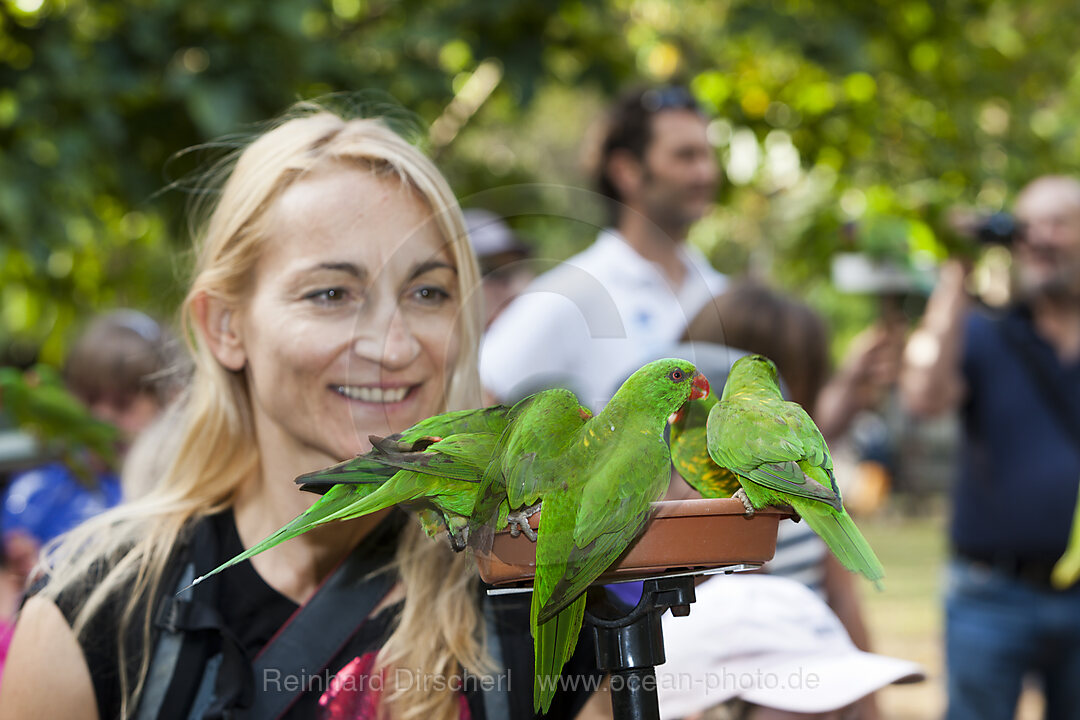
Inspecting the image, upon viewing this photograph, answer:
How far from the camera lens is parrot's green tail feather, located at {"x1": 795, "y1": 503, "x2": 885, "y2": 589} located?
945 mm

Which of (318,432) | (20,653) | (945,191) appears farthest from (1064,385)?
(20,653)

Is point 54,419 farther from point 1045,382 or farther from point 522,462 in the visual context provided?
point 1045,382

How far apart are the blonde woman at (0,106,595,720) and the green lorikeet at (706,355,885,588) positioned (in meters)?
0.48

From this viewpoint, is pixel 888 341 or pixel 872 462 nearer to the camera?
pixel 888 341

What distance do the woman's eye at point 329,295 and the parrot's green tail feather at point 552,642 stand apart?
1.90 feet

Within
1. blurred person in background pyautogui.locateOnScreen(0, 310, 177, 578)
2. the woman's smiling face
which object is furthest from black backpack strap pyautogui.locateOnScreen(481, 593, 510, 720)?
blurred person in background pyautogui.locateOnScreen(0, 310, 177, 578)

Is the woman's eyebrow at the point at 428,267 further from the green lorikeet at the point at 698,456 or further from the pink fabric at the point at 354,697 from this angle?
the pink fabric at the point at 354,697

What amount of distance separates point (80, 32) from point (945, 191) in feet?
13.1

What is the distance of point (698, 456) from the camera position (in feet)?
3.68

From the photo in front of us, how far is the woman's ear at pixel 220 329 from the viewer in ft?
5.32

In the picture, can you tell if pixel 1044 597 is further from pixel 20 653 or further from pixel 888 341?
pixel 20 653

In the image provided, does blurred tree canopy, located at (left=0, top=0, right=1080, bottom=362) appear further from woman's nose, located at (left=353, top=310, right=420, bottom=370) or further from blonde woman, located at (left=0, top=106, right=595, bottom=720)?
woman's nose, located at (left=353, top=310, right=420, bottom=370)

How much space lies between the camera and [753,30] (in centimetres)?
428

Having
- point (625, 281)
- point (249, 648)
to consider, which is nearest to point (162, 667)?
point (249, 648)
